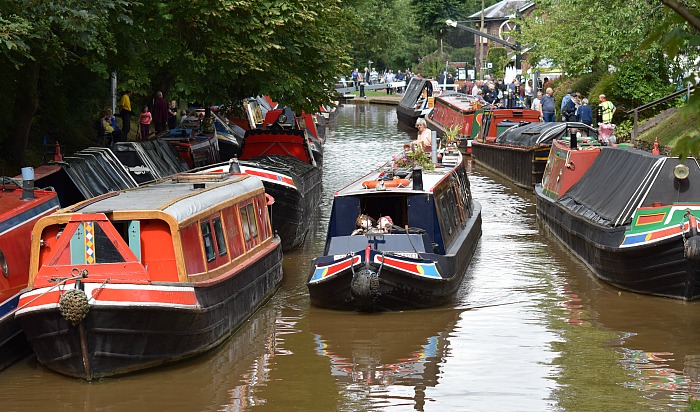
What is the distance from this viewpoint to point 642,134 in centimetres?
2947

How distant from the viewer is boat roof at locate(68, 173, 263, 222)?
12500mm

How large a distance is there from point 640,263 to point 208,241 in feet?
20.2

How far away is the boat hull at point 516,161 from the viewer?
28.8 m

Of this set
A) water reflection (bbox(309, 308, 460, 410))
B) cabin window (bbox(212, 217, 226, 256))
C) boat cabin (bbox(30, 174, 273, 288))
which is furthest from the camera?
cabin window (bbox(212, 217, 226, 256))

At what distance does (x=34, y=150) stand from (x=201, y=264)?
1301 cm

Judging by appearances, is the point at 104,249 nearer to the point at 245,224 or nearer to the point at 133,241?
the point at 133,241

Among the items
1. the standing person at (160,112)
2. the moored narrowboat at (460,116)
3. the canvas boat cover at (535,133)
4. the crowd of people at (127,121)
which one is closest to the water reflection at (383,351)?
the crowd of people at (127,121)

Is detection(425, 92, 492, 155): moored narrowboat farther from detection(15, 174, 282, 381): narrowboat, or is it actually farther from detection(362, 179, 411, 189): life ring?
detection(15, 174, 282, 381): narrowboat

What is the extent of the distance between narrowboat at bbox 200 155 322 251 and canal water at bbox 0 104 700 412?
1729mm

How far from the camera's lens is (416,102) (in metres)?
54.2

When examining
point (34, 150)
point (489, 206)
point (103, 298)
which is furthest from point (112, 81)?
point (103, 298)

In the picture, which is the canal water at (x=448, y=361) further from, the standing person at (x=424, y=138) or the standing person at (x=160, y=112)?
the standing person at (x=160, y=112)

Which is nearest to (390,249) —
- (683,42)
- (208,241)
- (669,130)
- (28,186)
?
(208,241)

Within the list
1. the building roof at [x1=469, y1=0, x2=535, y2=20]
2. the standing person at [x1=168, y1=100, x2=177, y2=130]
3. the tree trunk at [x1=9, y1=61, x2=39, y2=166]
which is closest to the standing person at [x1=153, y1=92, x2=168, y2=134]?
the standing person at [x1=168, y1=100, x2=177, y2=130]
